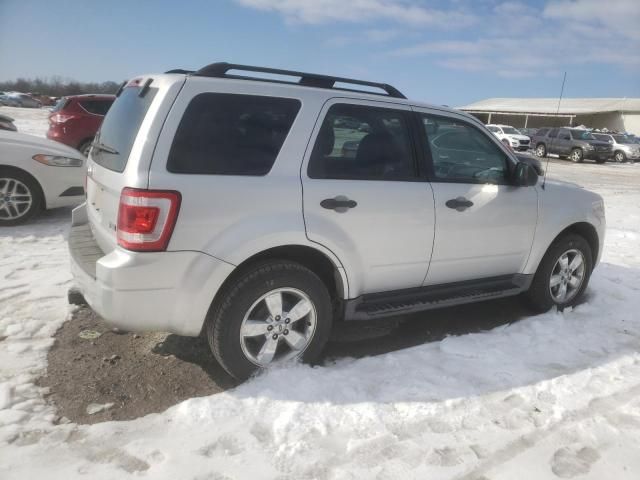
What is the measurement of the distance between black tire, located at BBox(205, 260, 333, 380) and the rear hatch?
0.72 meters

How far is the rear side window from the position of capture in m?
2.83

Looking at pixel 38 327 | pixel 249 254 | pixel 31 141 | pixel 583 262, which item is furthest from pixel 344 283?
pixel 31 141

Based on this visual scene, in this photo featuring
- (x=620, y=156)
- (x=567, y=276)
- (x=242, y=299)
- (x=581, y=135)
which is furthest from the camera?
(x=620, y=156)

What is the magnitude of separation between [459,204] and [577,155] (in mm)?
24893

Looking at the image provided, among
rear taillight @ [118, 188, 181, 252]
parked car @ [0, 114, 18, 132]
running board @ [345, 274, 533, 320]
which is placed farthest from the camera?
parked car @ [0, 114, 18, 132]

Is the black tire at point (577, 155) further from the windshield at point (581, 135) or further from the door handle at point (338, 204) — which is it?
the door handle at point (338, 204)

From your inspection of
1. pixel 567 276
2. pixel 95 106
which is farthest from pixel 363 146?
pixel 95 106

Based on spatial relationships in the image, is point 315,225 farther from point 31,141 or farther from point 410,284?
point 31,141

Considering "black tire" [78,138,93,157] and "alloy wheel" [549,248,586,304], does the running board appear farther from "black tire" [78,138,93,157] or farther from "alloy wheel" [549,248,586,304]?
"black tire" [78,138,93,157]

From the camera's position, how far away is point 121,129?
3.17 metres

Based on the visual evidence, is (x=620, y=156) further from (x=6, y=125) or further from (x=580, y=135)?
(x=6, y=125)

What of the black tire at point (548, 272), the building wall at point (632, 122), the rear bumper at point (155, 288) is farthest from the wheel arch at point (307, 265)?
the building wall at point (632, 122)

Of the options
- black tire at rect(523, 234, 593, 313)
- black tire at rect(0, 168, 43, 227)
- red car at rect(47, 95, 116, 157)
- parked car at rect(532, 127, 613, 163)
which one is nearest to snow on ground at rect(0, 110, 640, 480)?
black tire at rect(523, 234, 593, 313)

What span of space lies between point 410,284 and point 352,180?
37.3 inches
